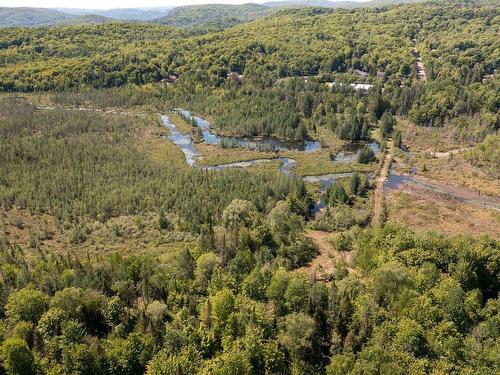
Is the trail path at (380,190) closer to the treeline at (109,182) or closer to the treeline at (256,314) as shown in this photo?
the treeline at (109,182)

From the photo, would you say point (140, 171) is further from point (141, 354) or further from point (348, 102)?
point (348, 102)

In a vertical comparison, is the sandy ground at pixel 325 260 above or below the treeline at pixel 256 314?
below

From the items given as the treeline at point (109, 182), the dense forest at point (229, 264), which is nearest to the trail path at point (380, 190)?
the dense forest at point (229, 264)

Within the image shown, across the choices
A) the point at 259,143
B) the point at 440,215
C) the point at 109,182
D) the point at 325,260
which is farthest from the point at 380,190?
the point at 109,182

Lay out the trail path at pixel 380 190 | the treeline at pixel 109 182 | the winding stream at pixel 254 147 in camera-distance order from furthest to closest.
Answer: the winding stream at pixel 254 147, the treeline at pixel 109 182, the trail path at pixel 380 190

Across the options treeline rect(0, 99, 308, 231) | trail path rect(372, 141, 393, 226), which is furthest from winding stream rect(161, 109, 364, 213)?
treeline rect(0, 99, 308, 231)

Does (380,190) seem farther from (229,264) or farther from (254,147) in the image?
(229,264)
